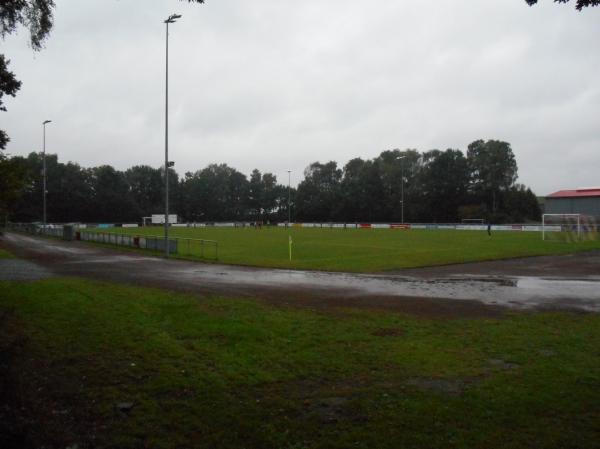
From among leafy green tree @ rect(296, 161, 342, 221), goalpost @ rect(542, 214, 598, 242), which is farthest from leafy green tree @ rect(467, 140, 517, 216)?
goalpost @ rect(542, 214, 598, 242)

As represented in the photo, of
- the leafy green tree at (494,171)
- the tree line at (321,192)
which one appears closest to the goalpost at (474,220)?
the tree line at (321,192)

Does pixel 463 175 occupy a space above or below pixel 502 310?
above

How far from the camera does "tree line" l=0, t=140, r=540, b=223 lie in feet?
335

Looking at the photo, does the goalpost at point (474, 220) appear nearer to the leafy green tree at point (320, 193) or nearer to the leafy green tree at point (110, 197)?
the leafy green tree at point (320, 193)

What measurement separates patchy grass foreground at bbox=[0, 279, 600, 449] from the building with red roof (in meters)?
82.8

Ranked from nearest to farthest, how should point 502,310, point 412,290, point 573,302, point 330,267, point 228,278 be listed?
1. point 502,310
2. point 573,302
3. point 412,290
4. point 228,278
5. point 330,267

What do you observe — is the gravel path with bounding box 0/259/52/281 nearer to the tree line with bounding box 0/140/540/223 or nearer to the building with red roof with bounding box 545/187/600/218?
the tree line with bounding box 0/140/540/223

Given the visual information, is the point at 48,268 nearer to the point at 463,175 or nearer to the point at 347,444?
the point at 347,444

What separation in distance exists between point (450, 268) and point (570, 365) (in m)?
16.2

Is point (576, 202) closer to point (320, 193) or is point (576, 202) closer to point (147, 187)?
point (320, 193)

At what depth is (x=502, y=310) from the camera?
1221cm

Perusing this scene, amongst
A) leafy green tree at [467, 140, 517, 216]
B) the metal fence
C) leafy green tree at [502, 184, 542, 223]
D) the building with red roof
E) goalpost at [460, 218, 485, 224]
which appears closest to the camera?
the metal fence

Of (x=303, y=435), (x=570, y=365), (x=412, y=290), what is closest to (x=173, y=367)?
(x=303, y=435)

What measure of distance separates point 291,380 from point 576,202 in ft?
299
